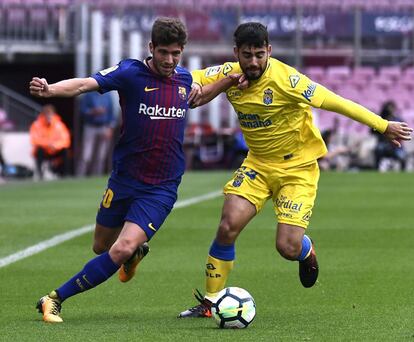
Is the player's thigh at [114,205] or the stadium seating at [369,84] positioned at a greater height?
the player's thigh at [114,205]

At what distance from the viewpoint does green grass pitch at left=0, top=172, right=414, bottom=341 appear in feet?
25.0

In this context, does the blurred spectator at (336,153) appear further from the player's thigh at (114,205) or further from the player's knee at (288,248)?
the player's thigh at (114,205)

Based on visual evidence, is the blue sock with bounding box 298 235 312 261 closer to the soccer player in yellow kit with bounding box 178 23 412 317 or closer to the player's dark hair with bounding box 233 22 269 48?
the soccer player in yellow kit with bounding box 178 23 412 317

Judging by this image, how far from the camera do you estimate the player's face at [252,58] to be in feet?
27.4

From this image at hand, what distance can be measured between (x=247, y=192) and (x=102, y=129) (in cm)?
2370

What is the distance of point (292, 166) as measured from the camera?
8.89 meters

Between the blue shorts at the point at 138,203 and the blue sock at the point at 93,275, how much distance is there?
1.08 ft

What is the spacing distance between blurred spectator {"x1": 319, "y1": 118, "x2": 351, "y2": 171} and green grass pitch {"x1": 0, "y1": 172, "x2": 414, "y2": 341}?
12.8m

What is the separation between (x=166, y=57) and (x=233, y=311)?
166 centimetres

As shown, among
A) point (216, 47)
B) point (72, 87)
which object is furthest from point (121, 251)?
point (216, 47)

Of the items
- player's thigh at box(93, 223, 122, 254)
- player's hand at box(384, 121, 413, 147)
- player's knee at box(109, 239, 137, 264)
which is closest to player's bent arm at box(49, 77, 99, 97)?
player's knee at box(109, 239, 137, 264)

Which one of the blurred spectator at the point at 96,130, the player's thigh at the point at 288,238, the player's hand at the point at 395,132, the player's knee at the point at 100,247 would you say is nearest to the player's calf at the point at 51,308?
the player's knee at the point at 100,247

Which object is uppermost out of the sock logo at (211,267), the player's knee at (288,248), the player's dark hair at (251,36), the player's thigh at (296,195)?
the player's dark hair at (251,36)

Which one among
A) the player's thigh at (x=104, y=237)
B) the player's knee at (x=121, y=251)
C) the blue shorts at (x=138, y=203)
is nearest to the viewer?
the player's knee at (x=121, y=251)
